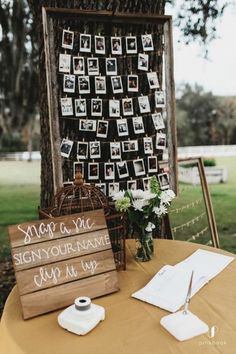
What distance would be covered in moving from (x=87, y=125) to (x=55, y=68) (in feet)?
1.06

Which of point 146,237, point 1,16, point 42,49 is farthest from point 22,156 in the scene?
point 146,237

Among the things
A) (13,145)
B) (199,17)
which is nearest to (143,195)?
(199,17)

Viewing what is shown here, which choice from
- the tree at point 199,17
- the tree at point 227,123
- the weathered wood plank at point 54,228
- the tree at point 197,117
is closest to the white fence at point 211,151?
the tree at point 227,123

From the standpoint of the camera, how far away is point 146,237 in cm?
140

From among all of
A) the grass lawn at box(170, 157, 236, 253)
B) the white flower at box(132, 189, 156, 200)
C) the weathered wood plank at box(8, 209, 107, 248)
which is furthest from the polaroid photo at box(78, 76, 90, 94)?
the grass lawn at box(170, 157, 236, 253)

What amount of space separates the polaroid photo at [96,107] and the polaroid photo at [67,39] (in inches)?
11.3

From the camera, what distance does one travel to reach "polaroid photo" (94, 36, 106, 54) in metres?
1.86

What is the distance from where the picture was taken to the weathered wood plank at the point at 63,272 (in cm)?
105

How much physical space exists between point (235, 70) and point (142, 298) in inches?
230

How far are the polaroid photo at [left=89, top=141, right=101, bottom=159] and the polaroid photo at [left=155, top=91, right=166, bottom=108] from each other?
41cm

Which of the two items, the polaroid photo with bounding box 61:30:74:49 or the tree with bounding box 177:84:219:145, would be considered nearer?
the polaroid photo with bounding box 61:30:74:49

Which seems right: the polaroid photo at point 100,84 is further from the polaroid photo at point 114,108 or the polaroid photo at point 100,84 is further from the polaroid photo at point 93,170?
the polaroid photo at point 93,170

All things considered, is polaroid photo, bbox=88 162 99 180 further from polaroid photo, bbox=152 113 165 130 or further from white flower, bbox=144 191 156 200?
white flower, bbox=144 191 156 200

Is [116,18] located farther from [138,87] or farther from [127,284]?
[127,284]
